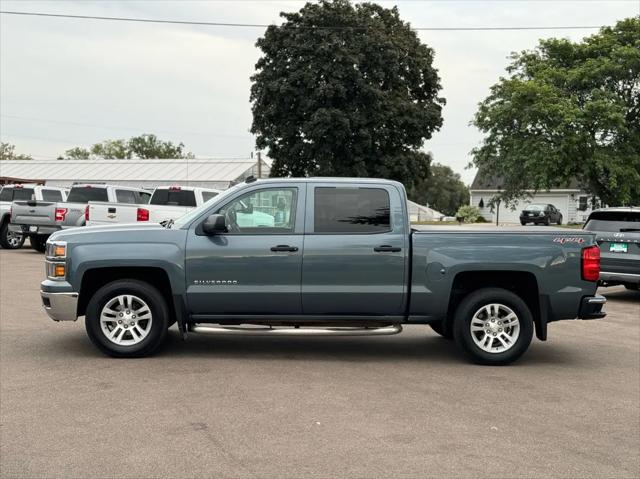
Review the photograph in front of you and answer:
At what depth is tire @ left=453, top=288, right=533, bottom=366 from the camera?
774 cm

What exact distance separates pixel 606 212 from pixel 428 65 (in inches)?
1392

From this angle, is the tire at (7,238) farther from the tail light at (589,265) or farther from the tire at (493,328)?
the tail light at (589,265)

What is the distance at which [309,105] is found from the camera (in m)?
42.1

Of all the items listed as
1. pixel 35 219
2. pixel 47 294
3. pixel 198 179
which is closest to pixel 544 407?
pixel 47 294

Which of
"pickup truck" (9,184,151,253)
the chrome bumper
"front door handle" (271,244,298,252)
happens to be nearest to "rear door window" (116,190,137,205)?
"pickup truck" (9,184,151,253)

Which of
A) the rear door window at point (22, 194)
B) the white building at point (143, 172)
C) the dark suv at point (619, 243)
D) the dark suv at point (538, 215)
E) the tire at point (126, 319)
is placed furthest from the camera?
the dark suv at point (538, 215)

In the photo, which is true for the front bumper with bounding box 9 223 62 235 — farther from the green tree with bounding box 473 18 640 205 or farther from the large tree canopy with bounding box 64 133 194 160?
the large tree canopy with bounding box 64 133 194 160

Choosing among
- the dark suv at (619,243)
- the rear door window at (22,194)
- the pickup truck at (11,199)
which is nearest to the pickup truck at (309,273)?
the dark suv at (619,243)

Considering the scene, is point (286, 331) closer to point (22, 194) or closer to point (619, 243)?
point (619, 243)

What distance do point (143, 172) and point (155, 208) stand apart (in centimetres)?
4197

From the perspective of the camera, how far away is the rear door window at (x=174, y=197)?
1955 centimetres

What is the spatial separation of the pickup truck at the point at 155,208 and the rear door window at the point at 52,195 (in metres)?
3.56

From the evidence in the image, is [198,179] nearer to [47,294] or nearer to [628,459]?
[47,294]

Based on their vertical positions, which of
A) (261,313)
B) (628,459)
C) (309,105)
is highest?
(309,105)
